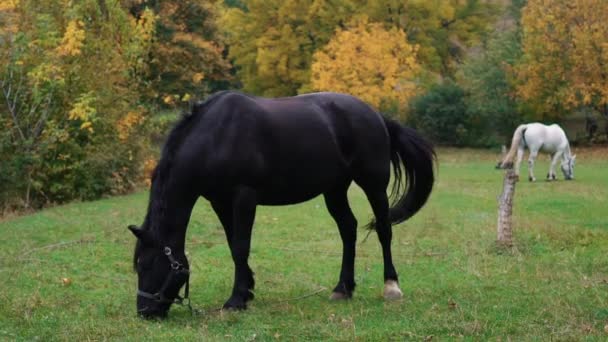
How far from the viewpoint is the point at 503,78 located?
1607 inches

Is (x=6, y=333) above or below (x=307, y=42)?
below

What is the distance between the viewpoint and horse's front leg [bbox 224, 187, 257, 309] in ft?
21.3

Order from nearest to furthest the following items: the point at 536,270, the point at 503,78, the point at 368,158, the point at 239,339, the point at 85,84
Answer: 1. the point at 239,339
2. the point at 368,158
3. the point at 536,270
4. the point at 85,84
5. the point at 503,78

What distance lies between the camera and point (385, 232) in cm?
737

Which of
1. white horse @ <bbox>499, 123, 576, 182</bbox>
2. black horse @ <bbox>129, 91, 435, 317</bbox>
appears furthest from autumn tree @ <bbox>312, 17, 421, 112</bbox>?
black horse @ <bbox>129, 91, 435, 317</bbox>

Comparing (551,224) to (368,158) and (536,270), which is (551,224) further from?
(368,158)

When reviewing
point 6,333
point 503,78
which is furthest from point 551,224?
point 503,78

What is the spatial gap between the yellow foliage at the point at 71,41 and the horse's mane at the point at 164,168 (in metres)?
12.2

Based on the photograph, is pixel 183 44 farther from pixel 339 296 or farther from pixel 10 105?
pixel 339 296

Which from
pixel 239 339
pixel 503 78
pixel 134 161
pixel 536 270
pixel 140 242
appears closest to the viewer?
pixel 239 339

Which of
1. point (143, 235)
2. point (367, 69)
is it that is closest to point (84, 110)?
point (143, 235)

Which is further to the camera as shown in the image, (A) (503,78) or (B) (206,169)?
(A) (503,78)

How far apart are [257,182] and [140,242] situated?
44.0 inches

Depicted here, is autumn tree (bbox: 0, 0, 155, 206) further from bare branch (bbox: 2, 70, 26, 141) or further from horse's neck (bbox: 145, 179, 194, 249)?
horse's neck (bbox: 145, 179, 194, 249)
